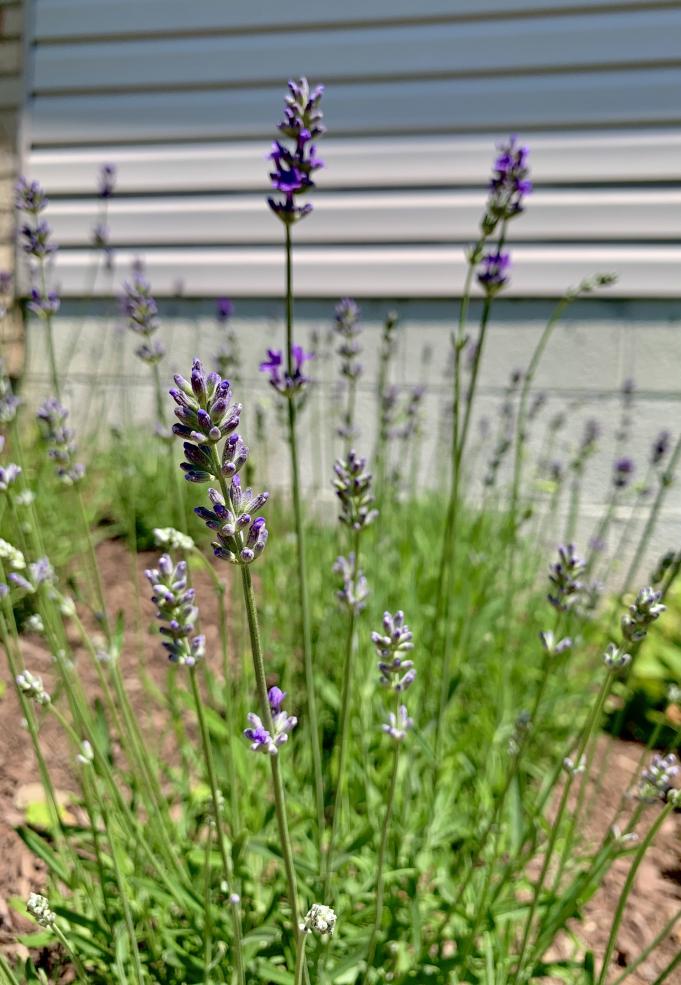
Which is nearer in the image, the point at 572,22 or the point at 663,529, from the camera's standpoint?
the point at 572,22

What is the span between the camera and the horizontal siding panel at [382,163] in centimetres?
409

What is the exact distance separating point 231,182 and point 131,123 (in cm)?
75

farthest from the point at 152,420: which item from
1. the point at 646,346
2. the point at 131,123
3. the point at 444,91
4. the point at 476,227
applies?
the point at 646,346

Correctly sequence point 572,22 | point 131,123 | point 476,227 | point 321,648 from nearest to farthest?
point 321,648, point 572,22, point 476,227, point 131,123

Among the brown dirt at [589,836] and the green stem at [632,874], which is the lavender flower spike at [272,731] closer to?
the green stem at [632,874]

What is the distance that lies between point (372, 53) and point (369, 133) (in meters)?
0.41

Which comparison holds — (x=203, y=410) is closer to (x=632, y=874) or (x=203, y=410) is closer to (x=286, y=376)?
(x=286, y=376)

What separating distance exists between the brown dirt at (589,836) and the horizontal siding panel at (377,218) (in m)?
2.65

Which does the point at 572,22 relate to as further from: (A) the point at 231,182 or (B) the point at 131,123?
(B) the point at 131,123

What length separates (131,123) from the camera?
467cm

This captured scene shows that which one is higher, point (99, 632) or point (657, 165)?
point (657, 165)

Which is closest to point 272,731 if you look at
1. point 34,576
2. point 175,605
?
point 175,605

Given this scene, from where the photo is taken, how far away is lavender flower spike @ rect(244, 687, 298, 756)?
3.01ft

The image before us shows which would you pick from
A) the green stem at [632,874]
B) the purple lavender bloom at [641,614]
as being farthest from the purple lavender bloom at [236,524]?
the green stem at [632,874]
